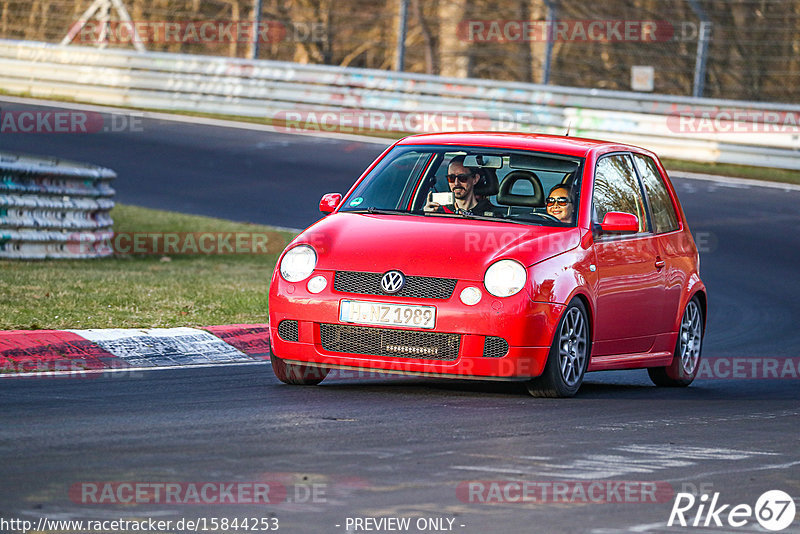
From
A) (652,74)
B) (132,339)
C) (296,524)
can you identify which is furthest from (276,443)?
(652,74)

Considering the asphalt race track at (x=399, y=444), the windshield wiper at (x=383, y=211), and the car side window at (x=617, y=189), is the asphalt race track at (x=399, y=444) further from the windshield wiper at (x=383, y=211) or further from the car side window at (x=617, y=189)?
the car side window at (x=617, y=189)

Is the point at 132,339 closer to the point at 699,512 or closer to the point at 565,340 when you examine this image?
the point at 565,340

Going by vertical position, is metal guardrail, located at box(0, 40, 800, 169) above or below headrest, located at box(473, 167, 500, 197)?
above

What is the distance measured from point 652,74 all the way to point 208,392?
1916cm

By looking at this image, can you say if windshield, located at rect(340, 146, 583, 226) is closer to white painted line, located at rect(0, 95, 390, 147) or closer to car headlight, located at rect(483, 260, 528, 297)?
car headlight, located at rect(483, 260, 528, 297)

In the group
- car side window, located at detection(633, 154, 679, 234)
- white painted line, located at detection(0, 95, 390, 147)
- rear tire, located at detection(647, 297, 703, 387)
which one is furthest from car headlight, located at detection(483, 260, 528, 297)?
white painted line, located at detection(0, 95, 390, 147)

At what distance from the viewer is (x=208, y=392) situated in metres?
8.52

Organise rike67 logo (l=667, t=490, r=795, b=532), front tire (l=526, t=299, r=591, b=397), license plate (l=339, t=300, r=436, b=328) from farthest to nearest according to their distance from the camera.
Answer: front tire (l=526, t=299, r=591, b=397) → license plate (l=339, t=300, r=436, b=328) → rike67 logo (l=667, t=490, r=795, b=532)

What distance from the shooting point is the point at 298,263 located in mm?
8711

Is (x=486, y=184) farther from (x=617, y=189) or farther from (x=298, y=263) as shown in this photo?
(x=298, y=263)

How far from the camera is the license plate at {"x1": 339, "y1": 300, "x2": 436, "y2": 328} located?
8.36 meters

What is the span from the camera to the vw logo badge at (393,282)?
331 inches

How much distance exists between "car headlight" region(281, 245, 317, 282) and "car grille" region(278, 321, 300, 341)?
0.25 m

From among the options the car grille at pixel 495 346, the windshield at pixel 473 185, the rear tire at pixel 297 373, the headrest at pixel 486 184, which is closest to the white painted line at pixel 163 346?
the rear tire at pixel 297 373
